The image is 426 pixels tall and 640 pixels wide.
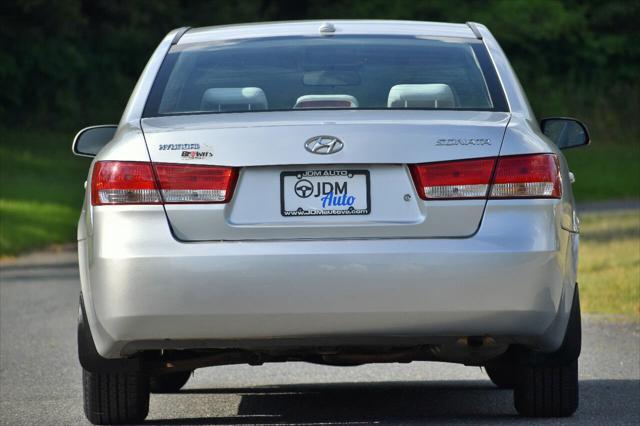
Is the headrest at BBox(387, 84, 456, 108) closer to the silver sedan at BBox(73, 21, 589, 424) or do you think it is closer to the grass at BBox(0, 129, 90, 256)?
A: the silver sedan at BBox(73, 21, 589, 424)

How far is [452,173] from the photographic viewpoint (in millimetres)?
6055

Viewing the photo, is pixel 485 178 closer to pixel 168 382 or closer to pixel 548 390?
pixel 548 390

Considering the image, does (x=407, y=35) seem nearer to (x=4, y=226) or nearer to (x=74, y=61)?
(x=4, y=226)

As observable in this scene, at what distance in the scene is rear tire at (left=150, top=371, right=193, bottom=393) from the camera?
839 centimetres

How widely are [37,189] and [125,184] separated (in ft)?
92.6

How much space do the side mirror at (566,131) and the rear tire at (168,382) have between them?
2425mm

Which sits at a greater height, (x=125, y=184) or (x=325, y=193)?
(x=325, y=193)

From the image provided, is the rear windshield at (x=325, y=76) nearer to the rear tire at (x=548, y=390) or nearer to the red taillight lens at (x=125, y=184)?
the red taillight lens at (x=125, y=184)

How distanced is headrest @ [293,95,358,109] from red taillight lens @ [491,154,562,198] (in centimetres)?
79

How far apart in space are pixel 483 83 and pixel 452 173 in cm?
85

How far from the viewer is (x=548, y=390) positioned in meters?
6.92

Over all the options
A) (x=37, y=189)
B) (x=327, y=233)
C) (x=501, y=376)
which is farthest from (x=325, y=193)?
(x=37, y=189)

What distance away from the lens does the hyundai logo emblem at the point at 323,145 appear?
6.07 metres

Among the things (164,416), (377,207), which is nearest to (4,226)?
(164,416)
